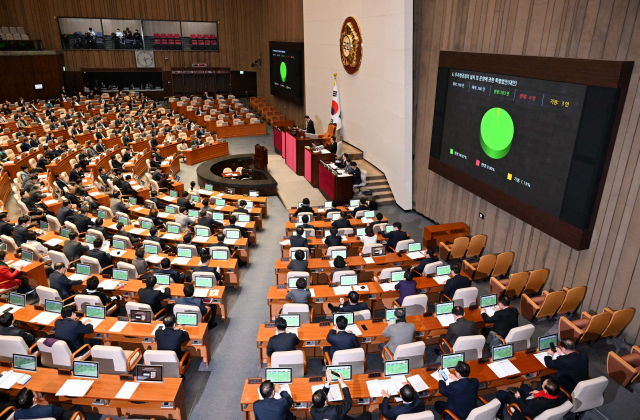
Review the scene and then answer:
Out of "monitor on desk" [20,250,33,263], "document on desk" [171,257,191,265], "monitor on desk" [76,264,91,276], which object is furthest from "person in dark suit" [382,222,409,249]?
"monitor on desk" [20,250,33,263]

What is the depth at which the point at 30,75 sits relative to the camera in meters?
28.4

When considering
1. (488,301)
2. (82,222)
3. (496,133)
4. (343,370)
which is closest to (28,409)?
(343,370)

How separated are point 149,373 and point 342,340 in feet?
9.43

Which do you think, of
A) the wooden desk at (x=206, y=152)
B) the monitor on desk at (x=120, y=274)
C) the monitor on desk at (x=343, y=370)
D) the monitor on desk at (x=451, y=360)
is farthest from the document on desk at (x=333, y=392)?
the wooden desk at (x=206, y=152)

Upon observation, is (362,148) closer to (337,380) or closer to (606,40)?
(606,40)

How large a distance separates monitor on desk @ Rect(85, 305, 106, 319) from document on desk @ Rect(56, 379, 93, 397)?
1636mm

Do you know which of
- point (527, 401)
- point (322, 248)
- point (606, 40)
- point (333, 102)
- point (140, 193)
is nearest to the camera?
point (527, 401)

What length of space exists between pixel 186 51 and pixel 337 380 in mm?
32583

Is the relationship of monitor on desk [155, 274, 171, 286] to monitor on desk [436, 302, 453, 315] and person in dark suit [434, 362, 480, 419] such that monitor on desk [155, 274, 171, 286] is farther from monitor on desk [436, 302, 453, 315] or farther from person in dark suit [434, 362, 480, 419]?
person in dark suit [434, 362, 480, 419]

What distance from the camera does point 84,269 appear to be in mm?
9102

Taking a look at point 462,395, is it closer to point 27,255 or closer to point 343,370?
point 343,370

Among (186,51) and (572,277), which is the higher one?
(186,51)

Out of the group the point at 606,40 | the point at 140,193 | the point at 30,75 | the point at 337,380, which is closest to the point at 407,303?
the point at 337,380

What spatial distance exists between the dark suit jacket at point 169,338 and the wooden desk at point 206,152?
1396cm
